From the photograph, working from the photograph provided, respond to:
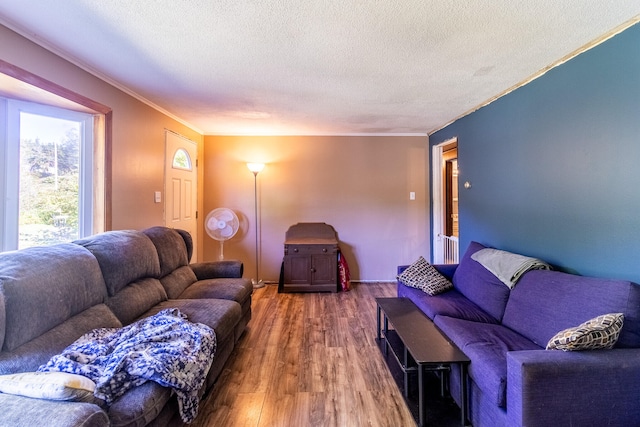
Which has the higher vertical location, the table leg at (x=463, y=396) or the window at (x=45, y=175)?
the window at (x=45, y=175)

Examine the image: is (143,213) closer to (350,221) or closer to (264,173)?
(264,173)

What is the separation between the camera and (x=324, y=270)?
161 inches

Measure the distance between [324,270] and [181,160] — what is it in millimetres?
2431

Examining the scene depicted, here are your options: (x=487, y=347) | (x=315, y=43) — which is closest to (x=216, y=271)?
(x=315, y=43)

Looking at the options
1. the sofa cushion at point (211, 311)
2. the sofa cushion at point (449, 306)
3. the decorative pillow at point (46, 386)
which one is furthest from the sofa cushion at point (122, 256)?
the sofa cushion at point (449, 306)

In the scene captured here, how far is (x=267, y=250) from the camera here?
4527 millimetres

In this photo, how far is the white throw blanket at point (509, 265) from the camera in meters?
2.12

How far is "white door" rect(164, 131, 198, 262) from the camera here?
3432 mm

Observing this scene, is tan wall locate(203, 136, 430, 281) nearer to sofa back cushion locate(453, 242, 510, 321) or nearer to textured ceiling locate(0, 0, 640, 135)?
textured ceiling locate(0, 0, 640, 135)

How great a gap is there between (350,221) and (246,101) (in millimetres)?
2368

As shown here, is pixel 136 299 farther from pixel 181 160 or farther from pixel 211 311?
pixel 181 160

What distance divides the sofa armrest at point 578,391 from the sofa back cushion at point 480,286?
2.96 ft

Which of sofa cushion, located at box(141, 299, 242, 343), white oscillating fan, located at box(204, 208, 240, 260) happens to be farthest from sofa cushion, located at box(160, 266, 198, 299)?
white oscillating fan, located at box(204, 208, 240, 260)

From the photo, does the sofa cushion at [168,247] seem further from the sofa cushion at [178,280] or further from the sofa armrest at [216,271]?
the sofa armrest at [216,271]
